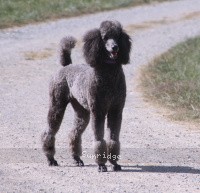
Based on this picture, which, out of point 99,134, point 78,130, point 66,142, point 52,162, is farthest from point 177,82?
point 99,134

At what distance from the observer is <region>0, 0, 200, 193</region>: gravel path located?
307 inches

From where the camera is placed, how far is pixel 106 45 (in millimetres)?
7961

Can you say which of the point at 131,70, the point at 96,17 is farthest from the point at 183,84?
the point at 96,17

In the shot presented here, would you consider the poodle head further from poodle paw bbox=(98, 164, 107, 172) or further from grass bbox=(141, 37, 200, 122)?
grass bbox=(141, 37, 200, 122)

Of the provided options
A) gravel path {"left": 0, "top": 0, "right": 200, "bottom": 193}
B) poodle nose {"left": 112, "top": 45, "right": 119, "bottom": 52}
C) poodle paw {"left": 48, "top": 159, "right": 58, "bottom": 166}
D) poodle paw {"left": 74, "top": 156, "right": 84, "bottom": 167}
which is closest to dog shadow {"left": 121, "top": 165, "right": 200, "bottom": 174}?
gravel path {"left": 0, "top": 0, "right": 200, "bottom": 193}

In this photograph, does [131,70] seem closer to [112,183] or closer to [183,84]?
[183,84]

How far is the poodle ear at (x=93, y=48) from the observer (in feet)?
26.1

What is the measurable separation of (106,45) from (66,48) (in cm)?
80

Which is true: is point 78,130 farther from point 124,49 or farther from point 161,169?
point 124,49

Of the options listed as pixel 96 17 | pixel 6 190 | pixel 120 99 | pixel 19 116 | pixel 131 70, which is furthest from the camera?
pixel 96 17

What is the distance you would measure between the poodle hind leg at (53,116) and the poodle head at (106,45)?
694mm

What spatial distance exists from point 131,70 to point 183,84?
299 centimetres

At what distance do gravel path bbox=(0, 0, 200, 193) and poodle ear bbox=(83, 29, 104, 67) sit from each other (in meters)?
1.20

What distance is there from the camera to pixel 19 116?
37.9 feet
